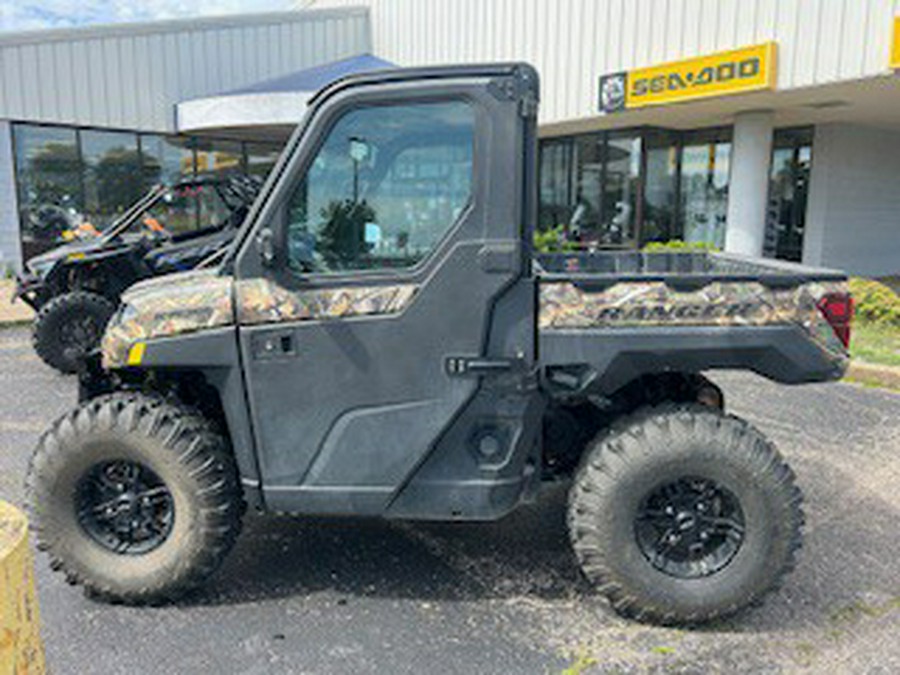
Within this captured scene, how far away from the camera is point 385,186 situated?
312 centimetres

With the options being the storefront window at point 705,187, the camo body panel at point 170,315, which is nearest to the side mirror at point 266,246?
the camo body panel at point 170,315

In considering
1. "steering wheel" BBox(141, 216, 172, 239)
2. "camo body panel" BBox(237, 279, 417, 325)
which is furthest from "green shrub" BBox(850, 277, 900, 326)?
"steering wheel" BBox(141, 216, 172, 239)

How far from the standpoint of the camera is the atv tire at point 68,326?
312 inches

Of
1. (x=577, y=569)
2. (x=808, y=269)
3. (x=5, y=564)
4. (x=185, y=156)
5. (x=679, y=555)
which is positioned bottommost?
(x=577, y=569)

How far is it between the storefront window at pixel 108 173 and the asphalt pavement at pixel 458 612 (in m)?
13.8

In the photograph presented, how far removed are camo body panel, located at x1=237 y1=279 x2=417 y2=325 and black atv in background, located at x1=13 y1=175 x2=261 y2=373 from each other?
4.97m

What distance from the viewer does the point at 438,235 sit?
3.12 m

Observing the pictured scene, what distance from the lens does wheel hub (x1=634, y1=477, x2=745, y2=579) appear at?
3.23 meters

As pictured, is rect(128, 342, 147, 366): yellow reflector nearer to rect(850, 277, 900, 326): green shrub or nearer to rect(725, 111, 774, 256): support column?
rect(850, 277, 900, 326): green shrub

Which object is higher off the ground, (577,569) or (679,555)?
(679,555)

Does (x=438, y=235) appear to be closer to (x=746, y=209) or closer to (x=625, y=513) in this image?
(x=625, y=513)

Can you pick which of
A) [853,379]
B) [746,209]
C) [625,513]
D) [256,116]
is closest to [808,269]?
[625,513]

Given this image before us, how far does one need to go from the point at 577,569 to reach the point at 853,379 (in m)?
5.18

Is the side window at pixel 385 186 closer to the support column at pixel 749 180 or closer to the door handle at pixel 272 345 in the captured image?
the door handle at pixel 272 345
